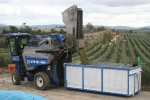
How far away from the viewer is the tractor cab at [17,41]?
14.3 meters

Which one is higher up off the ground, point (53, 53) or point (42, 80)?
point (53, 53)

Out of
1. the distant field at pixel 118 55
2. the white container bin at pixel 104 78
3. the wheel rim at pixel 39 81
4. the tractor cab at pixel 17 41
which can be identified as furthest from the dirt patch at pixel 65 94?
the distant field at pixel 118 55

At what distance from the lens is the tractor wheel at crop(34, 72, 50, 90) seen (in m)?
12.9

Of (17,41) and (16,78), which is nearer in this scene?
(17,41)

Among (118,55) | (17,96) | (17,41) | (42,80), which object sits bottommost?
(118,55)

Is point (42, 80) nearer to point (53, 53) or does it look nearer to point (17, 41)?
point (53, 53)

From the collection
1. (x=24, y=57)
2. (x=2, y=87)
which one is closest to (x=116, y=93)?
(x=24, y=57)

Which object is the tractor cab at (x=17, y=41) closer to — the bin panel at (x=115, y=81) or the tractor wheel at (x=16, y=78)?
the tractor wheel at (x=16, y=78)

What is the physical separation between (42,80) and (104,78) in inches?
132

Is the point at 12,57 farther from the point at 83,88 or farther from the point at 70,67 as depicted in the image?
the point at 83,88

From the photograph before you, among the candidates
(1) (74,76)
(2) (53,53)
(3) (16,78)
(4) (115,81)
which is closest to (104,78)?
(4) (115,81)

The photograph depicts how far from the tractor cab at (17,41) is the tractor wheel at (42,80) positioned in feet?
6.76

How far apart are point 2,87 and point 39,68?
7.57 ft

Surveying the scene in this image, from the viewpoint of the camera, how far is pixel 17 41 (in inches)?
563
